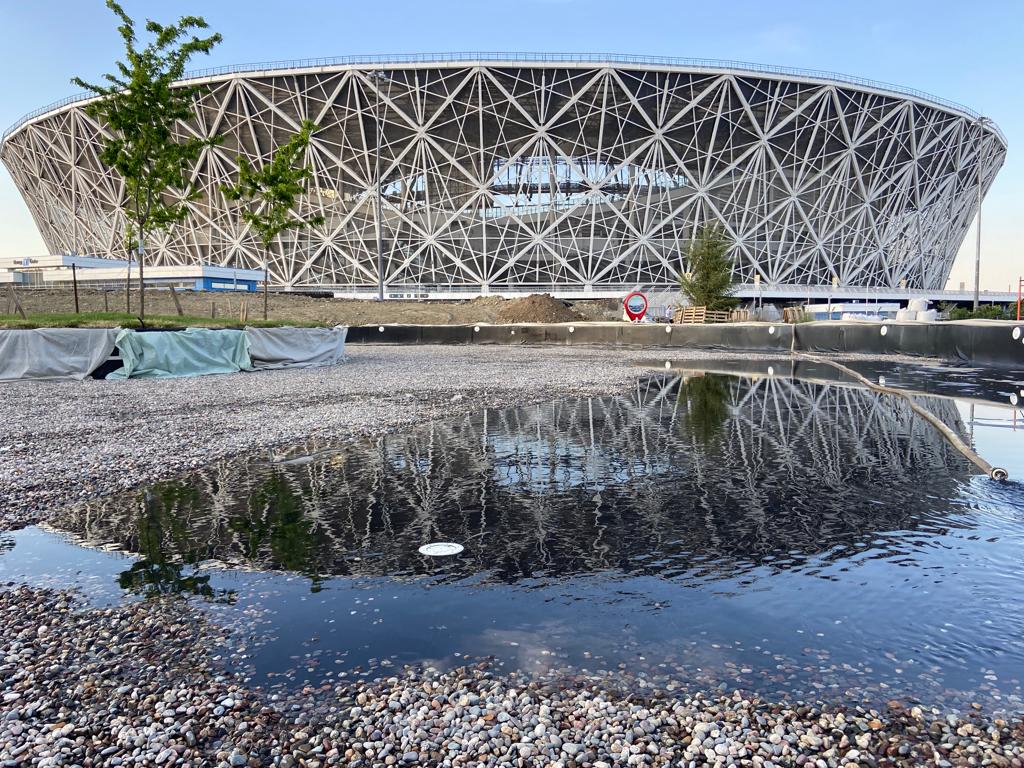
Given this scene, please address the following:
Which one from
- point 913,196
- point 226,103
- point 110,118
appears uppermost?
point 226,103

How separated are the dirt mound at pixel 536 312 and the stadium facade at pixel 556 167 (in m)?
18.7

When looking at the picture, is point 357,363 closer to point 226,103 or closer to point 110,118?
point 110,118

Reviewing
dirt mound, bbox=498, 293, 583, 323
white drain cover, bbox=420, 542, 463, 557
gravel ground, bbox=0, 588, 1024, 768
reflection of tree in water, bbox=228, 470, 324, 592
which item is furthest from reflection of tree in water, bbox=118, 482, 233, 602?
dirt mound, bbox=498, 293, 583, 323

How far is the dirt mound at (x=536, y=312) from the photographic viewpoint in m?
42.5

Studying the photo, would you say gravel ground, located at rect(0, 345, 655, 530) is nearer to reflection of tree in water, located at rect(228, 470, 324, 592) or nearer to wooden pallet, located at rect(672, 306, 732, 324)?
reflection of tree in water, located at rect(228, 470, 324, 592)

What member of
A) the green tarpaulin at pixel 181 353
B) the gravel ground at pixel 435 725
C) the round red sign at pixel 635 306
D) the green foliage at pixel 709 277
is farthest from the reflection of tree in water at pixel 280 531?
the green foliage at pixel 709 277

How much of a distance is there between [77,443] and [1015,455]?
33.7 feet

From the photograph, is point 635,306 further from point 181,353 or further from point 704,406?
point 704,406

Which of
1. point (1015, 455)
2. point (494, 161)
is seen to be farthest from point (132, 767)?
point (494, 161)

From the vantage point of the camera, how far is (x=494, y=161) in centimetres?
6006

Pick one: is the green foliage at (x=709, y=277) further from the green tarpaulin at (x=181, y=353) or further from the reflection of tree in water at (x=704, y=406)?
the green tarpaulin at (x=181, y=353)

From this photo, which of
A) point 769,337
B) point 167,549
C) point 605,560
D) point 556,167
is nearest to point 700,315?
point 769,337

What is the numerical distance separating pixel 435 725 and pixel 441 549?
6.65ft

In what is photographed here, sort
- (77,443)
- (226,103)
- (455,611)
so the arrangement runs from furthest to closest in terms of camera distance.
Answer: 1. (226,103)
2. (77,443)
3. (455,611)
